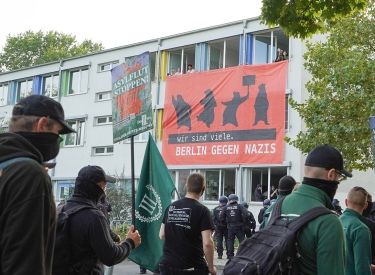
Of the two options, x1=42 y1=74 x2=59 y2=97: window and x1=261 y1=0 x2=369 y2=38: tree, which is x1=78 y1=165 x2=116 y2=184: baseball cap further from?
x1=42 y1=74 x2=59 y2=97: window

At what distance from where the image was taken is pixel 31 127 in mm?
3307

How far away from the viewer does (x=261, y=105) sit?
3009cm

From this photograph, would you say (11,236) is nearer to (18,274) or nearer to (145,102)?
(18,274)

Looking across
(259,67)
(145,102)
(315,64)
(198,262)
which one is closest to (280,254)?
(198,262)

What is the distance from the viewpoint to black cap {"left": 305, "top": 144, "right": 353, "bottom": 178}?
151 inches

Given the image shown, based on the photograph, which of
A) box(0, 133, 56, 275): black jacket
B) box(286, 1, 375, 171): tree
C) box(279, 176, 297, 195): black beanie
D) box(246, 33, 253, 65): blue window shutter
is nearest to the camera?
box(0, 133, 56, 275): black jacket

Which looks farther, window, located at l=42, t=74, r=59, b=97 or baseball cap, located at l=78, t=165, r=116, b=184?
window, located at l=42, t=74, r=59, b=97

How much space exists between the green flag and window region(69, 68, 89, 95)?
1292 inches

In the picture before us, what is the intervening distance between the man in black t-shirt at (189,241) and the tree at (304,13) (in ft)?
14.4

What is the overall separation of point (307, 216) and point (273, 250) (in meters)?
0.28

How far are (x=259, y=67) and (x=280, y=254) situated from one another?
90.0 feet

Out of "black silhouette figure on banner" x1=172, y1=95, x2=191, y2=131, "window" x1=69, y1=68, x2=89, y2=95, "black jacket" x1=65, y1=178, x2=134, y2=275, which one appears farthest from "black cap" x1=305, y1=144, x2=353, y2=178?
"window" x1=69, y1=68, x2=89, y2=95

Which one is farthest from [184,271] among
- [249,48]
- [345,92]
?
[249,48]

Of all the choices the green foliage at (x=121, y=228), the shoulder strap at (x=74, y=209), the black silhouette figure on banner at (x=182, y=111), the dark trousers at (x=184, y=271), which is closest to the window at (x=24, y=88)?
the black silhouette figure on banner at (x=182, y=111)
